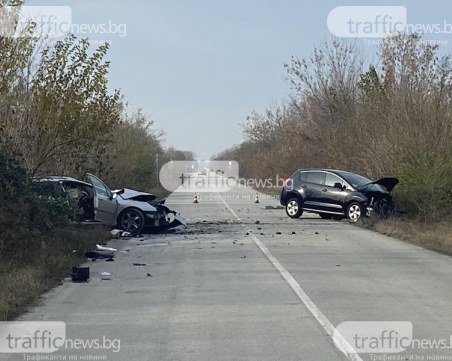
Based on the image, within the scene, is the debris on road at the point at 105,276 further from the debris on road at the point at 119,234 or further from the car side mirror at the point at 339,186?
the car side mirror at the point at 339,186

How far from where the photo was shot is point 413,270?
12.8 meters

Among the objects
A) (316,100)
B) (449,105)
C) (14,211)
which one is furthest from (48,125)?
(316,100)

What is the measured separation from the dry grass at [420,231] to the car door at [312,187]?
9.42ft

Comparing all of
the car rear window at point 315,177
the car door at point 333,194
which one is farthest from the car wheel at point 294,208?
the car door at point 333,194

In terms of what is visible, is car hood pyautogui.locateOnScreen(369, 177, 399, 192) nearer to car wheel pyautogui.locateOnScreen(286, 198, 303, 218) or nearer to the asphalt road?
car wheel pyautogui.locateOnScreen(286, 198, 303, 218)

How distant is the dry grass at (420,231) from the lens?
16.8m

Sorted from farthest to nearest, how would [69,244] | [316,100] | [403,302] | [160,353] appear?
[316,100], [69,244], [403,302], [160,353]

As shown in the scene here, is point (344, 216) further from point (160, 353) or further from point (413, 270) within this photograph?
point (160, 353)

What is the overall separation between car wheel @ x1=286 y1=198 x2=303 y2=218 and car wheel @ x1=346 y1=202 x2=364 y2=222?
2401mm

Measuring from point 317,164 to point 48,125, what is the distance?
1014 inches

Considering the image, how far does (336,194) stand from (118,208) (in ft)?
26.6

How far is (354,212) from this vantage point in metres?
23.6

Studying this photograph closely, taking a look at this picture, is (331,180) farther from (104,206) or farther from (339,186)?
(104,206)

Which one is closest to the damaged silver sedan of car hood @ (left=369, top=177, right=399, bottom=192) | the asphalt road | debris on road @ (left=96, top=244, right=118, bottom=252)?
the asphalt road
